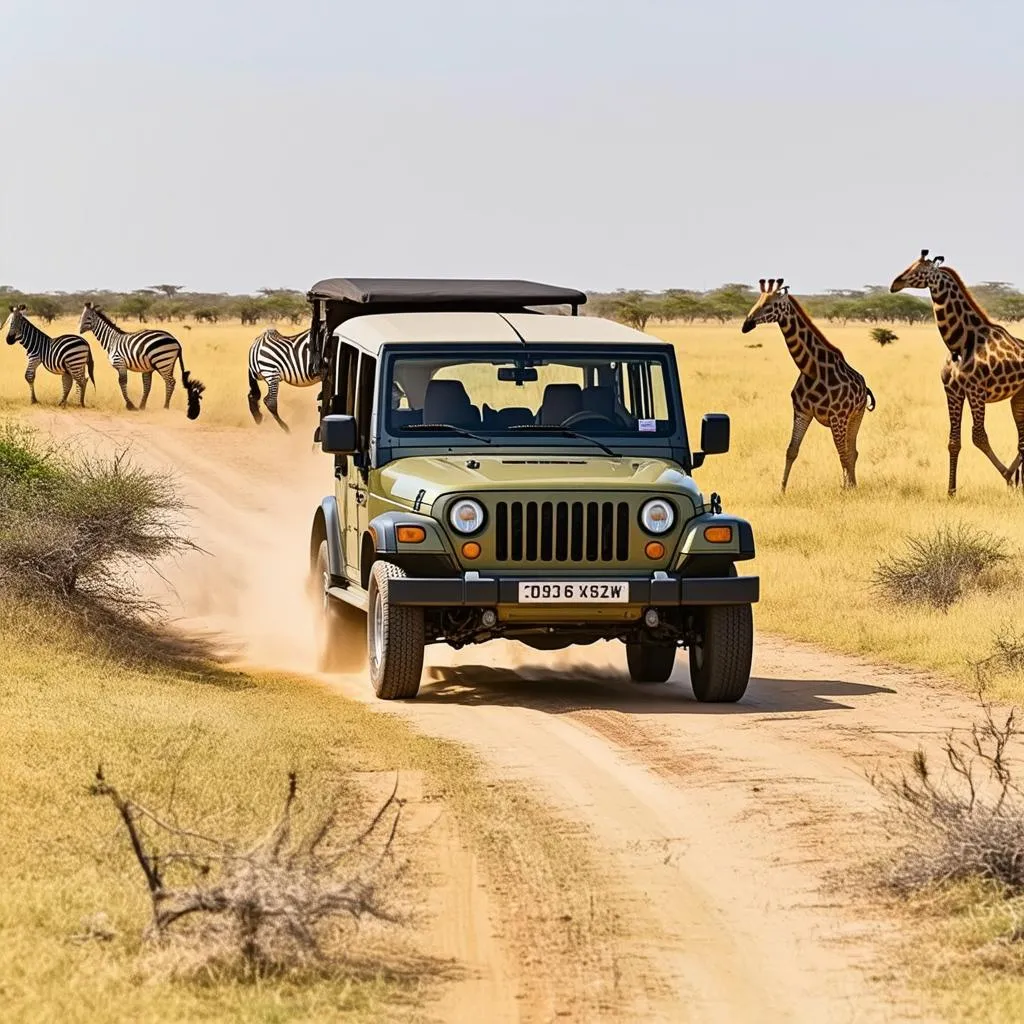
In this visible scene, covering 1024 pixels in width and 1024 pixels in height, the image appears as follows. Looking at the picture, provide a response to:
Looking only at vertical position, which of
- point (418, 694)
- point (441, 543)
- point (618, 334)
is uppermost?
point (618, 334)

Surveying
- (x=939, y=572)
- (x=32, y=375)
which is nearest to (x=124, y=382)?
(x=32, y=375)

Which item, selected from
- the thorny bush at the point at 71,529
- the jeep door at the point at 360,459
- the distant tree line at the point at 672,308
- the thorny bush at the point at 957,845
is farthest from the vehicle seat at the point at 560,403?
the distant tree line at the point at 672,308

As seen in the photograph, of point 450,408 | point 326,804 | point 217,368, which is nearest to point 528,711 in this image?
point 450,408

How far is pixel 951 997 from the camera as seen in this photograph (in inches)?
223

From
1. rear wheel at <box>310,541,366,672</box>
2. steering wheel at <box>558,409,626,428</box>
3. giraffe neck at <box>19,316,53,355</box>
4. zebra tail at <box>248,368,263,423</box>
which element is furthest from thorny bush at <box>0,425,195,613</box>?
giraffe neck at <box>19,316,53,355</box>

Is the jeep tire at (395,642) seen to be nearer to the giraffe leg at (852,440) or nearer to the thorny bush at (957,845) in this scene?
the thorny bush at (957,845)

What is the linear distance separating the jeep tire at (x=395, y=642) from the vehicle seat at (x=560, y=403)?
149cm

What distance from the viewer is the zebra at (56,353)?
109 feet

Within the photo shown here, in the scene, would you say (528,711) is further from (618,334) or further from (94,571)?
(94,571)

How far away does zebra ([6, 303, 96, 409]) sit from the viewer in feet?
109

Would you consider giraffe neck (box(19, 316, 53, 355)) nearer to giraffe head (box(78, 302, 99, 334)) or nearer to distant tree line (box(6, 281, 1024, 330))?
giraffe head (box(78, 302, 99, 334))

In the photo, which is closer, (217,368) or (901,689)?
(901,689)

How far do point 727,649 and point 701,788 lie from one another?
258 cm

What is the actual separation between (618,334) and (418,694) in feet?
8.12
